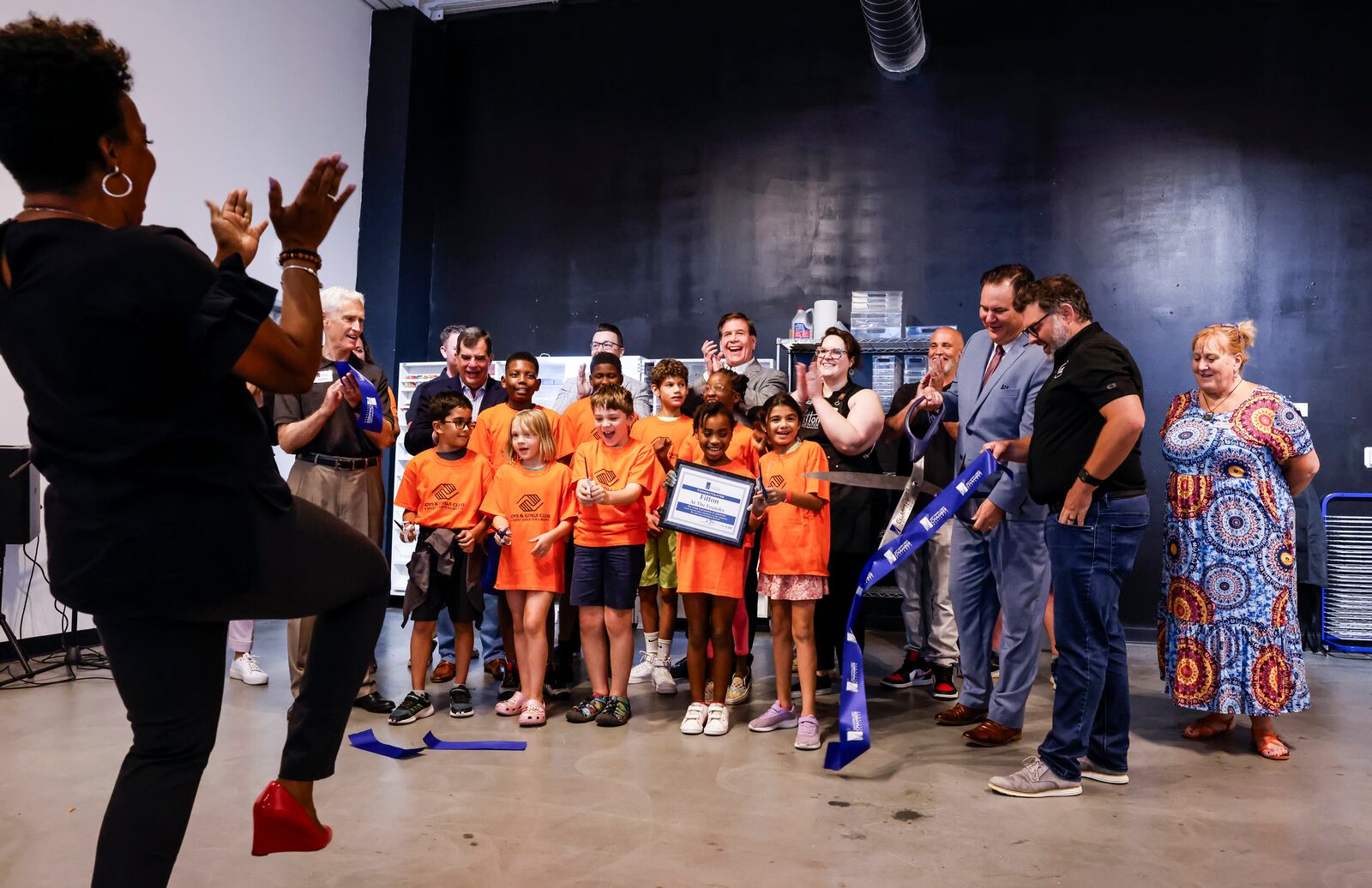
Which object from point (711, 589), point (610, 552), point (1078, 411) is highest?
point (1078, 411)

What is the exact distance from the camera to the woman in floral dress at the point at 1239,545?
3.80 meters

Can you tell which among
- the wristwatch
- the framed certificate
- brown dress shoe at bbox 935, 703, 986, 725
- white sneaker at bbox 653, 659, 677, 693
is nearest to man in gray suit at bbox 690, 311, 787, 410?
the framed certificate

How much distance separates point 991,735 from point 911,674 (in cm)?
138

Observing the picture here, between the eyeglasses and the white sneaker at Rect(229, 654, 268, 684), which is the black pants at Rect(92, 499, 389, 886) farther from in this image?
the white sneaker at Rect(229, 654, 268, 684)

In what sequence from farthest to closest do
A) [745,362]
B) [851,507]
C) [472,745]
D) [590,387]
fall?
[590,387] → [745,362] → [851,507] → [472,745]

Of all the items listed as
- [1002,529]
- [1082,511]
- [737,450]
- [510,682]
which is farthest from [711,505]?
[1082,511]

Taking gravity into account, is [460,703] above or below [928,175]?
below

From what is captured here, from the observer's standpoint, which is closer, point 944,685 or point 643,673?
point 944,685

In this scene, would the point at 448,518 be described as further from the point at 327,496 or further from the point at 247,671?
the point at 247,671

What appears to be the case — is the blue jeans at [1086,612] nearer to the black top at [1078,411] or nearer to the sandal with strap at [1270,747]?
the black top at [1078,411]

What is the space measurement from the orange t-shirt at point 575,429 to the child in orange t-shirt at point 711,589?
0.81 m

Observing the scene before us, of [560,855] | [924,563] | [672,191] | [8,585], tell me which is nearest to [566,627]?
[924,563]

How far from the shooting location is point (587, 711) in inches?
165

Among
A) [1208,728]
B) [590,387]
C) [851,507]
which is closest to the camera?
[1208,728]
